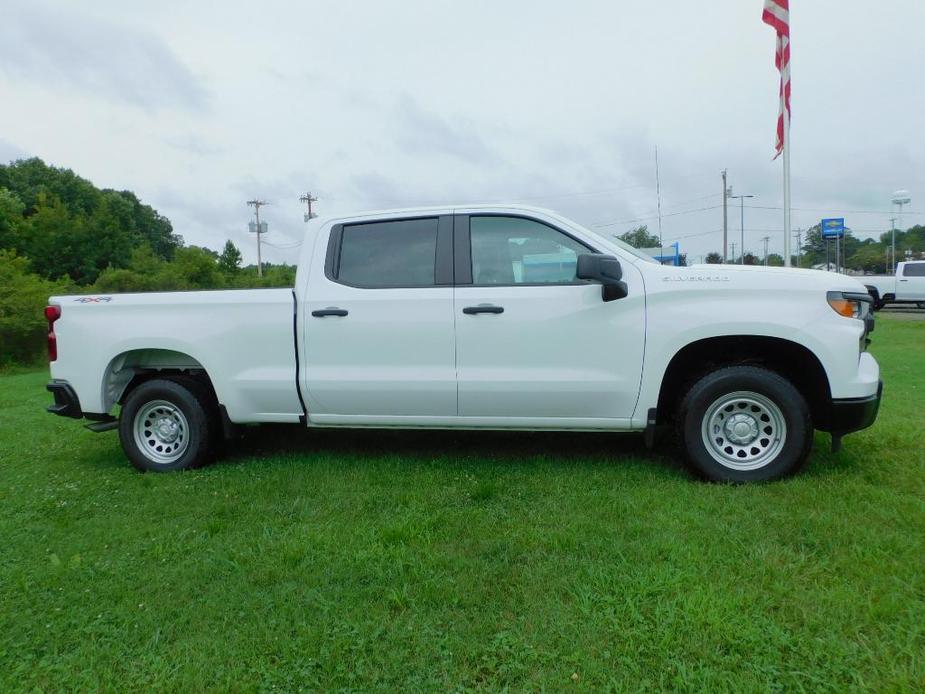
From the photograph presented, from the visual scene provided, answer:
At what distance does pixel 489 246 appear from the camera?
437 cm

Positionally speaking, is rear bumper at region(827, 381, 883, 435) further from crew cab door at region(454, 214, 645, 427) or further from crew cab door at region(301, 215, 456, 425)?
crew cab door at region(301, 215, 456, 425)

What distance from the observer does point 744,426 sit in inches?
158

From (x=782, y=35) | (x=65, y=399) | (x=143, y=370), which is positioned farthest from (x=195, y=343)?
(x=782, y=35)

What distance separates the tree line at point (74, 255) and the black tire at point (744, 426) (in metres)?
3.54

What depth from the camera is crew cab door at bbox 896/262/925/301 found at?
23281 millimetres

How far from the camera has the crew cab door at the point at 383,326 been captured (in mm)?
4277

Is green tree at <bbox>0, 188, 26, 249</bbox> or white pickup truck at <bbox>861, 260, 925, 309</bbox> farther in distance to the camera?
green tree at <bbox>0, 188, 26, 249</bbox>

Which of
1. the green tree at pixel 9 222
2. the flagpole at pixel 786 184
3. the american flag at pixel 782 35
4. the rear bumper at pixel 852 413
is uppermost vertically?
the green tree at pixel 9 222

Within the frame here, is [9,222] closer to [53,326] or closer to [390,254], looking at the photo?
[53,326]

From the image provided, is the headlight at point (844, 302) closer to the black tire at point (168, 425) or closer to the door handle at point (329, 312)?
the door handle at point (329, 312)

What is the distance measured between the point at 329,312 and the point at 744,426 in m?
2.83

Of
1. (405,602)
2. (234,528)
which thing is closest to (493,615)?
(405,602)

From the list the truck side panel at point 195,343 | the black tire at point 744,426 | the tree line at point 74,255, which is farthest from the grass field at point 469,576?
the tree line at point 74,255

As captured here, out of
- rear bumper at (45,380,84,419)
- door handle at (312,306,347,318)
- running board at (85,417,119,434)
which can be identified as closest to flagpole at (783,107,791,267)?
door handle at (312,306,347,318)
